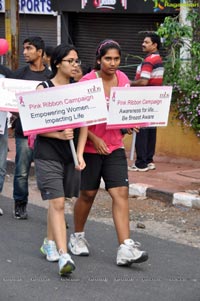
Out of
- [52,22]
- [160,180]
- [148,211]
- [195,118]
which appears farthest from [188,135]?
[52,22]

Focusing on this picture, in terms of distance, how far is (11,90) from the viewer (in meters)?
8.17

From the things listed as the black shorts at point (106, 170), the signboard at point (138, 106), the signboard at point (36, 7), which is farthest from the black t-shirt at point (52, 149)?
the signboard at point (36, 7)

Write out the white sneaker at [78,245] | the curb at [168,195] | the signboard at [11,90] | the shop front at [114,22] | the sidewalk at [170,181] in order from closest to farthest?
the white sneaker at [78,245], the signboard at [11,90], the curb at [168,195], the sidewalk at [170,181], the shop front at [114,22]

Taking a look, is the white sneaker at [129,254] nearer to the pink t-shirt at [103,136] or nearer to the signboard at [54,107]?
the pink t-shirt at [103,136]

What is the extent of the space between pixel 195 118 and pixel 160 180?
1.45 metres

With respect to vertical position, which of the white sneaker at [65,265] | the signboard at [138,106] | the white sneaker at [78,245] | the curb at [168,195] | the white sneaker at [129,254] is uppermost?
the signboard at [138,106]

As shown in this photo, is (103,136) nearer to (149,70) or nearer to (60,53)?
(60,53)

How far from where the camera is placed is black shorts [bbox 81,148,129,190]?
6.64m

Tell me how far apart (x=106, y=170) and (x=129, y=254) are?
0.72 m

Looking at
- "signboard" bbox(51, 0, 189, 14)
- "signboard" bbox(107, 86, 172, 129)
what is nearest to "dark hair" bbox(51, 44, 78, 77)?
"signboard" bbox(107, 86, 172, 129)

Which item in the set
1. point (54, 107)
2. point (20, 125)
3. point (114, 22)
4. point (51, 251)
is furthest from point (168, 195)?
point (114, 22)

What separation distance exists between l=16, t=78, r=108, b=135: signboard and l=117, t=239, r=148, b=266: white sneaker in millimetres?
1039

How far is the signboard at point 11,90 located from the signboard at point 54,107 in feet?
5.56

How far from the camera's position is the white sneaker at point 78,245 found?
6.93 metres
